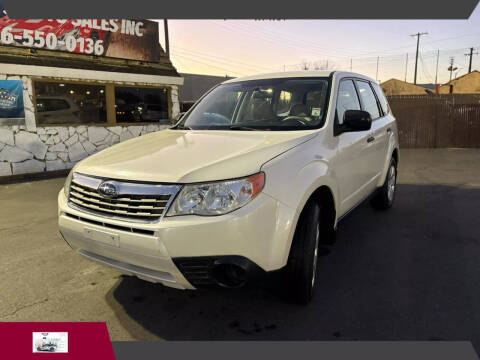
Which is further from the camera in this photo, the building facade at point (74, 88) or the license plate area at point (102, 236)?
the building facade at point (74, 88)

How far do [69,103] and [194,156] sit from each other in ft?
28.0

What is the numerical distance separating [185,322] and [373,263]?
196 cm

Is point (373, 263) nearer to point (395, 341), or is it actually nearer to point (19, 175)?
point (395, 341)

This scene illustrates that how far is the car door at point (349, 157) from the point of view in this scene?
130 inches

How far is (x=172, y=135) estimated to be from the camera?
341 cm

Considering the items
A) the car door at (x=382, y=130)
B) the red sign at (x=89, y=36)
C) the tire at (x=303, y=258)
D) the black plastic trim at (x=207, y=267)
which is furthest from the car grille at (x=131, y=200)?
the red sign at (x=89, y=36)

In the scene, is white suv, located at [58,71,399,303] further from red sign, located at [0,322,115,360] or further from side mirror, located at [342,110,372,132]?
red sign, located at [0,322,115,360]

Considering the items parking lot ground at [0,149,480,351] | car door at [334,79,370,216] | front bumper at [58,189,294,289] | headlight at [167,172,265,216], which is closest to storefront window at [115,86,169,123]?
parking lot ground at [0,149,480,351]

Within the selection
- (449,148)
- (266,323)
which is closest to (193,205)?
(266,323)

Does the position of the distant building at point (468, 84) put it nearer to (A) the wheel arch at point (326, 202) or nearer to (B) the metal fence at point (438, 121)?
(B) the metal fence at point (438, 121)

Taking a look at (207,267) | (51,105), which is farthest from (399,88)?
(207,267)

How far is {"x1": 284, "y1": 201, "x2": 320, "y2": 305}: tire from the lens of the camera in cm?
257

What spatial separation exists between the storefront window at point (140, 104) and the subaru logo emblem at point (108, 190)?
27.5 feet

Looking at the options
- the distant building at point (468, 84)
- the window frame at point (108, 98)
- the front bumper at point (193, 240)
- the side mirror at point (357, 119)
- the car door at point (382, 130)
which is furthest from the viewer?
the distant building at point (468, 84)
